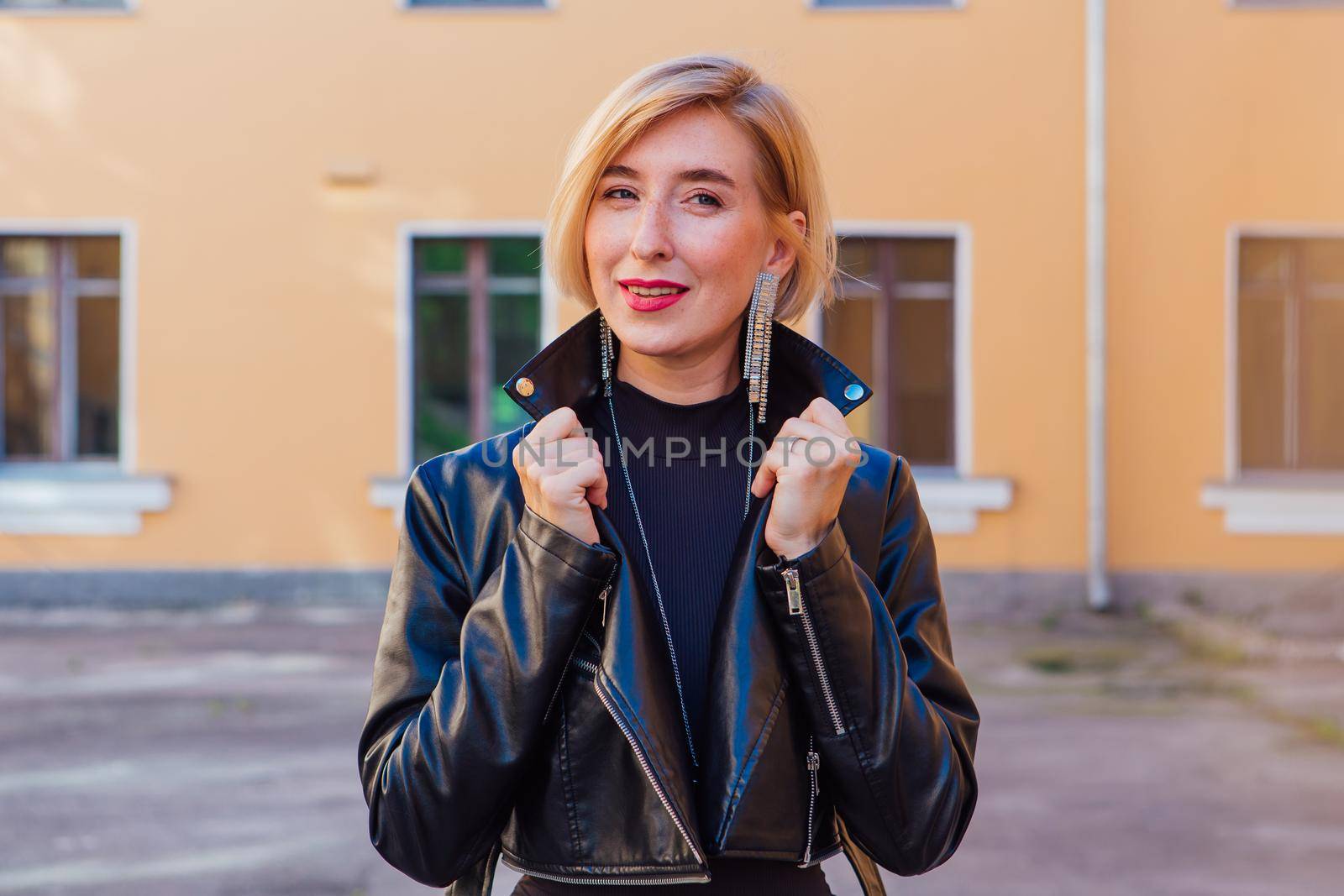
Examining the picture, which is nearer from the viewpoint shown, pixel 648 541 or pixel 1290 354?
pixel 648 541

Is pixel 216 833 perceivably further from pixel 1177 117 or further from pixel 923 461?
pixel 1177 117

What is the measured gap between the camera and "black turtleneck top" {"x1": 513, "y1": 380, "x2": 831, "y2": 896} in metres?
1.54

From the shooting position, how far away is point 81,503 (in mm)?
10430

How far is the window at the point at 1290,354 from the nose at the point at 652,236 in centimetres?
987

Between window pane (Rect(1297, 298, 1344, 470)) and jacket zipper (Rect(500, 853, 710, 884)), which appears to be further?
window pane (Rect(1297, 298, 1344, 470))

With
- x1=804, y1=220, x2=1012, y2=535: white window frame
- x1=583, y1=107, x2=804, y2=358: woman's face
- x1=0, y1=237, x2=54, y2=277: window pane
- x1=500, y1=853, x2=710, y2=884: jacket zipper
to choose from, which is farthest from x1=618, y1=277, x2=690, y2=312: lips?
x1=0, y1=237, x2=54, y2=277: window pane

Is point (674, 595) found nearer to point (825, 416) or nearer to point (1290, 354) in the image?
point (825, 416)

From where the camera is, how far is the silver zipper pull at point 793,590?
149cm

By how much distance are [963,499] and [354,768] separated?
5933 millimetres

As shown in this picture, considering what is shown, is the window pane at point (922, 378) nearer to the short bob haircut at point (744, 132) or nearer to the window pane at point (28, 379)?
the window pane at point (28, 379)

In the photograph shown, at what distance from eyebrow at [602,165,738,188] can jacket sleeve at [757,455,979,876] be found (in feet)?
1.42

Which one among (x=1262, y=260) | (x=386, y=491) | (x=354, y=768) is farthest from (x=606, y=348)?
(x=1262, y=260)

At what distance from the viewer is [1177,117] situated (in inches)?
405

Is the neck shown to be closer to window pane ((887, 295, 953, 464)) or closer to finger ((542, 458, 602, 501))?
finger ((542, 458, 602, 501))
